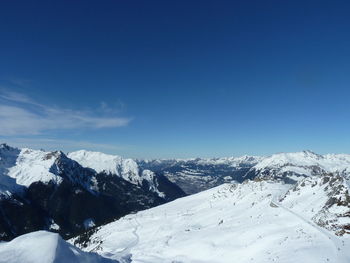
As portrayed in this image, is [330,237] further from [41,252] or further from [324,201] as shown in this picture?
[41,252]

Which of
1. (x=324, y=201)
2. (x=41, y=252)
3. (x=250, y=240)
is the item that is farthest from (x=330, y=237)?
(x=41, y=252)

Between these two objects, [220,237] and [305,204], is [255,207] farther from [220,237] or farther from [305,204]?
[220,237]

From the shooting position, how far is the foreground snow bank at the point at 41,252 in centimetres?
2452

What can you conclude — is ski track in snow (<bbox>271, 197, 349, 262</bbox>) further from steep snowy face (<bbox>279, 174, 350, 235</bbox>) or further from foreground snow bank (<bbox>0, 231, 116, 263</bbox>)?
foreground snow bank (<bbox>0, 231, 116, 263</bbox>)

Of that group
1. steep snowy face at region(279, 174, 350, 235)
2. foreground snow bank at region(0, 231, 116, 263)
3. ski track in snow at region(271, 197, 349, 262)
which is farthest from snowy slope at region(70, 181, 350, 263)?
foreground snow bank at region(0, 231, 116, 263)

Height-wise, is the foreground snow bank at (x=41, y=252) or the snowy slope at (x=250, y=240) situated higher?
the foreground snow bank at (x=41, y=252)

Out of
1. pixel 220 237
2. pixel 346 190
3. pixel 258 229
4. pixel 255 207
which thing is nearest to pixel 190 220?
pixel 255 207

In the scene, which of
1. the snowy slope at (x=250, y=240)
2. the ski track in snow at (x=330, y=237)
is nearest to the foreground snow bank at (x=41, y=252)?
the snowy slope at (x=250, y=240)

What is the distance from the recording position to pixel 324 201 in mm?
45844

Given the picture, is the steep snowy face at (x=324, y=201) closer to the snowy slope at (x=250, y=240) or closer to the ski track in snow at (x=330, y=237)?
the ski track in snow at (x=330, y=237)

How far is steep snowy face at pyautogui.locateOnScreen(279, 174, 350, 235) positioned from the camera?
119 feet

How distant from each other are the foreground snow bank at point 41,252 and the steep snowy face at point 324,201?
1063 inches

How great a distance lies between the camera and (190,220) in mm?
72000

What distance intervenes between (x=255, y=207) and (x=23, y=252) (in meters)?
47.5
